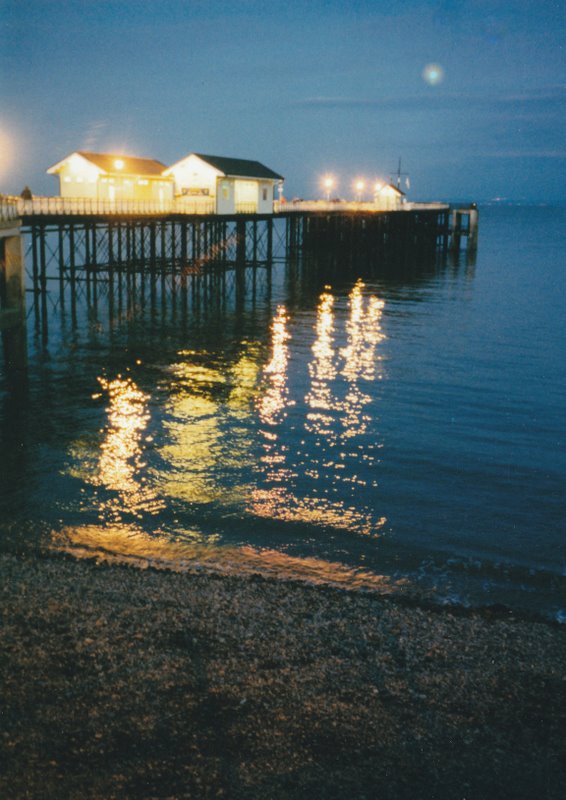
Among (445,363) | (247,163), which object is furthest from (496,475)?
(247,163)

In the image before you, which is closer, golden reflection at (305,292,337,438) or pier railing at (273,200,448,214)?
golden reflection at (305,292,337,438)

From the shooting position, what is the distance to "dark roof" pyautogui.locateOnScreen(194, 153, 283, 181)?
48094 millimetres

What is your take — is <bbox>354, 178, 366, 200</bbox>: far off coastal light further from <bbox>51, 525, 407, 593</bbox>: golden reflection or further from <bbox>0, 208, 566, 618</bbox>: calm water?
<bbox>51, 525, 407, 593</bbox>: golden reflection

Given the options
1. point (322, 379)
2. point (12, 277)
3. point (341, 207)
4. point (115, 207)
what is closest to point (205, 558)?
point (322, 379)

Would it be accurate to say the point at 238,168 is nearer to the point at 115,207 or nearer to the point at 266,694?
the point at 115,207

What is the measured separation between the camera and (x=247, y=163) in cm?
5375

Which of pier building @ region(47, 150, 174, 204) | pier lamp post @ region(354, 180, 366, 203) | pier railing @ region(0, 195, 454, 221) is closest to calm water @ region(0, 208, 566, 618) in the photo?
pier railing @ region(0, 195, 454, 221)

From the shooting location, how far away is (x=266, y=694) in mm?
7652

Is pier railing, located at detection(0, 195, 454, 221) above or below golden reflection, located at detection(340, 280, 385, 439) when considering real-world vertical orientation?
above

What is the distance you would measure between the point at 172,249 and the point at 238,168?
7030mm

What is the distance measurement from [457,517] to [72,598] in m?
6.68

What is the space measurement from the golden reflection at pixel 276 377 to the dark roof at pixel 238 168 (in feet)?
57.0

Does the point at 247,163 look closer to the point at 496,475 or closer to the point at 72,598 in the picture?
the point at 496,475

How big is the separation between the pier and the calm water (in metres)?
3.95
